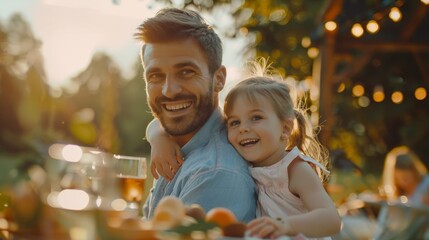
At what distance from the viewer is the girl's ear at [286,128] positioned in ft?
7.47

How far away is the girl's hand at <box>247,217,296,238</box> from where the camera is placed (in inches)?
50.3

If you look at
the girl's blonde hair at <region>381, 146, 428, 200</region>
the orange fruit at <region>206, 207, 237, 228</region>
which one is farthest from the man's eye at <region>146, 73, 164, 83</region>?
the girl's blonde hair at <region>381, 146, 428, 200</region>

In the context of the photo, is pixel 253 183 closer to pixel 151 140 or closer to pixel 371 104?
pixel 151 140

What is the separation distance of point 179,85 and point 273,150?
0.39 m

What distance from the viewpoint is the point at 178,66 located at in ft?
7.66

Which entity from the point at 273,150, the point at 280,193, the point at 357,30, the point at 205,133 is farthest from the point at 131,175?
the point at 357,30

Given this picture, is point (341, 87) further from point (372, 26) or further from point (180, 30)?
point (180, 30)

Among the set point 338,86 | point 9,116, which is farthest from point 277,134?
point 9,116

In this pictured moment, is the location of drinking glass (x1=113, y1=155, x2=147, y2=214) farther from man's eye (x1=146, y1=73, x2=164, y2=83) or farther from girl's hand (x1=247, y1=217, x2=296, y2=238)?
girl's hand (x1=247, y1=217, x2=296, y2=238)

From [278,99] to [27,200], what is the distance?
1431mm

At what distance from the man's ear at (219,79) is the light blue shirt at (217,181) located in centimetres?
27

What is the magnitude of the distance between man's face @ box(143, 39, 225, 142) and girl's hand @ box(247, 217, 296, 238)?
1027mm

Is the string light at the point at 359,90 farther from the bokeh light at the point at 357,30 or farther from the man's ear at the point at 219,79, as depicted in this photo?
the man's ear at the point at 219,79

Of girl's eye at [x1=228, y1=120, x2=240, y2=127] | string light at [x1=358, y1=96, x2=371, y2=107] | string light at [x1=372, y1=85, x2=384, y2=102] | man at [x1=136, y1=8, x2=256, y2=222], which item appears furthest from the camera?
string light at [x1=358, y1=96, x2=371, y2=107]
